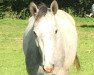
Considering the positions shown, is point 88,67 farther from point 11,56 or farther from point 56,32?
point 56,32

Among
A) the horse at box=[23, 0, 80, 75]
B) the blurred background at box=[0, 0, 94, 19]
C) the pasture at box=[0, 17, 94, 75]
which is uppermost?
the horse at box=[23, 0, 80, 75]

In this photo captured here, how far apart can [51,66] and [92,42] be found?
31.0ft

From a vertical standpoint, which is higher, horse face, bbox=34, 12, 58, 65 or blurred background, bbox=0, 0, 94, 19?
horse face, bbox=34, 12, 58, 65

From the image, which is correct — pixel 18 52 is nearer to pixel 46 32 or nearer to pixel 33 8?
pixel 33 8

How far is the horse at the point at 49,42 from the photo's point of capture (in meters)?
5.01

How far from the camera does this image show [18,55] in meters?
11.8

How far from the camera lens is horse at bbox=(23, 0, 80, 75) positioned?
16.4ft

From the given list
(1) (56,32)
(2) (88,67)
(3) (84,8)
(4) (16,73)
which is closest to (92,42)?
(2) (88,67)

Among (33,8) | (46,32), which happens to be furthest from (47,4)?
(46,32)

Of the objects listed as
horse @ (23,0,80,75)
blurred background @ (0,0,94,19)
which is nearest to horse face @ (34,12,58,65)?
horse @ (23,0,80,75)

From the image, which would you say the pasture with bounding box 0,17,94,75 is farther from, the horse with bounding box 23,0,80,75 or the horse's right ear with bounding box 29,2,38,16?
the horse's right ear with bounding box 29,2,38,16

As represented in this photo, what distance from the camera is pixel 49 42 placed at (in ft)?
16.4

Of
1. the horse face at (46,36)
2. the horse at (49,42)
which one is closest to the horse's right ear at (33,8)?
the horse at (49,42)

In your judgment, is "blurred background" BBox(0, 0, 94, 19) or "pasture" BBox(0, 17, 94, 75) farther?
"blurred background" BBox(0, 0, 94, 19)
